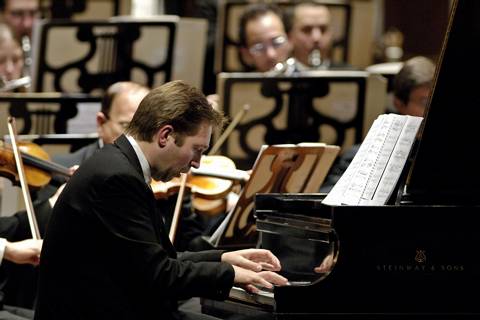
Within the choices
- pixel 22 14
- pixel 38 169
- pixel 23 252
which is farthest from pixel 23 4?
pixel 23 252

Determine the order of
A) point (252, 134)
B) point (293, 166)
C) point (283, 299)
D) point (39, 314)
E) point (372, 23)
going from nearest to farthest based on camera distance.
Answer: point (283, 299), point (39, 314), point (293, 166), point (252, 134), point (372, 23)

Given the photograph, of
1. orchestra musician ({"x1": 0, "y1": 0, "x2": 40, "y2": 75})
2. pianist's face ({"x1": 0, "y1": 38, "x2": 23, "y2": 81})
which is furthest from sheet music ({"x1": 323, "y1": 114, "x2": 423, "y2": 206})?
orchestra musician ({"x1": 0, "y1": 0, "x2": 40, "y2": 75})

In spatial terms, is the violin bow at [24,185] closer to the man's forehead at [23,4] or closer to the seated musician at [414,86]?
the seated musician at [414,86]

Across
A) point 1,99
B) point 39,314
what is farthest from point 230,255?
point 1,99

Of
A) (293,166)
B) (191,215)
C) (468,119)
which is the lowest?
(191,215)

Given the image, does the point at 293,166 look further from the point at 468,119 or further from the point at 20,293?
the point at 20,293

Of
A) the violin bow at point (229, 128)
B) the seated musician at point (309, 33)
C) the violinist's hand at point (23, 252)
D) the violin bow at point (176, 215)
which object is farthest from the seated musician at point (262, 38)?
the violinist's hand at point (23, 252)

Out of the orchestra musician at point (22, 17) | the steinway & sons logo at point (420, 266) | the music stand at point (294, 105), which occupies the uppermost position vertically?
the orchestra musician at point (22, 17)

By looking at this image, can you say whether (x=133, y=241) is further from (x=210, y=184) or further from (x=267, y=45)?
(x=267, y=45)

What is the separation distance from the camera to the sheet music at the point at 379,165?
2732 millimetres

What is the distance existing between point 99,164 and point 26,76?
3.30 meters

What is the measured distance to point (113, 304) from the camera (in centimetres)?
264

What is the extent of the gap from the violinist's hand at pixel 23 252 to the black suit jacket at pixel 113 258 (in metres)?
0.44

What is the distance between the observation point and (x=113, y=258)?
8.65 feet
